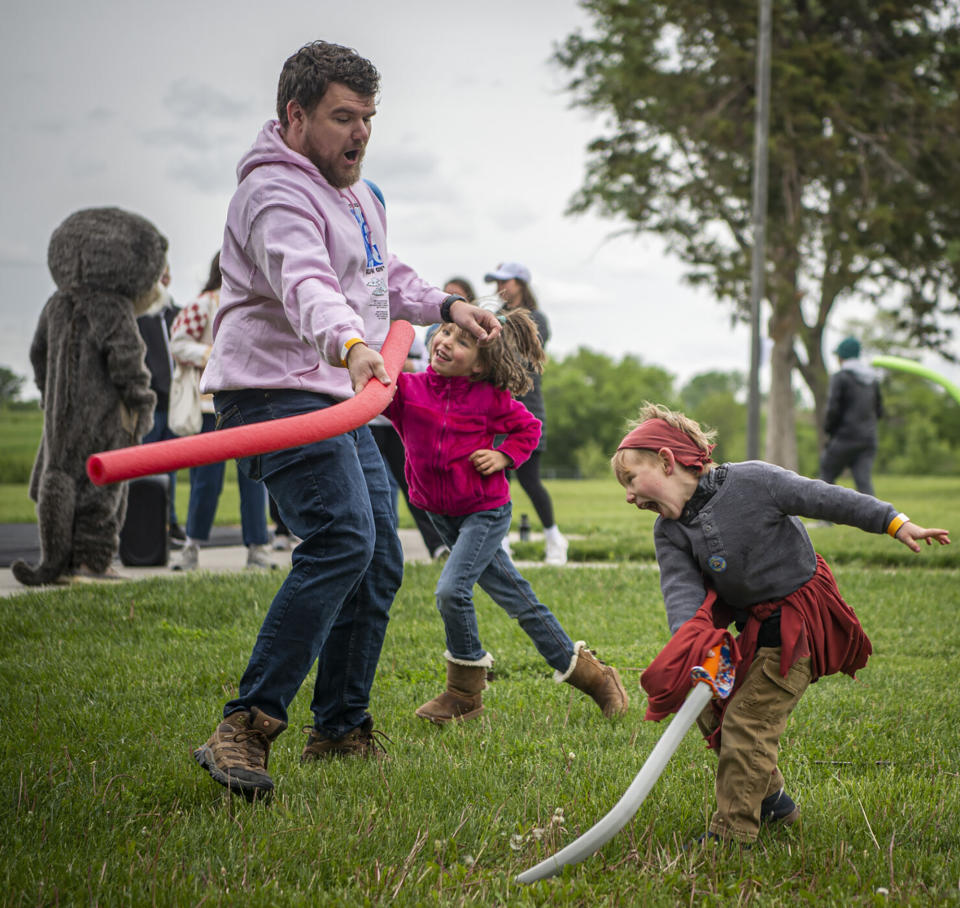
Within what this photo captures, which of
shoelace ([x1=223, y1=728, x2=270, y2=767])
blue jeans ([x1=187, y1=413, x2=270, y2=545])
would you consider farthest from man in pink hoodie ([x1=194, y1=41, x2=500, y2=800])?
blue jeans ([x1=187, y1=413, x2=270, y2=545])

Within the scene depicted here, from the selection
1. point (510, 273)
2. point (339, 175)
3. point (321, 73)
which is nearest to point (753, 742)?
point (339, 175)

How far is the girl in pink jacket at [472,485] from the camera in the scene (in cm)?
445

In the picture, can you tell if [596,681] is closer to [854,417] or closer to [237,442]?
[237,442]

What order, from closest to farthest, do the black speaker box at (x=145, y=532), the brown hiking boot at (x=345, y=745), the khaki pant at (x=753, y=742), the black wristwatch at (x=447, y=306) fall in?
the khaki pant at (x=753, y=742) < the brown hiking boot at (x=345, y=745) < the black wristwatch at (x=447, y=306) < the black speaker box at (x=145, y=532)

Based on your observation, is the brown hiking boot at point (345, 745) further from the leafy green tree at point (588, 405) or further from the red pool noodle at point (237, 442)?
the leafy green tree at point (588, 405)

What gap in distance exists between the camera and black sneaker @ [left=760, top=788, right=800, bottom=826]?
127 inches

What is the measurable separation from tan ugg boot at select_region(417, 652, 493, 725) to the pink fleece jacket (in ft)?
2.11

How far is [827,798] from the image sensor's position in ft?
11.1

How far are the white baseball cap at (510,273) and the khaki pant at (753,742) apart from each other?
17.5 ft

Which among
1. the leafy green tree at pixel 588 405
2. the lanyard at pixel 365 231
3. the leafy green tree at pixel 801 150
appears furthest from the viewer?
the leafy green tree at pixel 588 405

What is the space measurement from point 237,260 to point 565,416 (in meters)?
59.1

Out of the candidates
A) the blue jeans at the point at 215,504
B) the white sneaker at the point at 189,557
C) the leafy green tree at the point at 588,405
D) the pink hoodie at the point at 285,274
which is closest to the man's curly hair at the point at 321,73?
the pink hoodie at the point at 285,274

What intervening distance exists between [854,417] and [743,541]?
1020 cm

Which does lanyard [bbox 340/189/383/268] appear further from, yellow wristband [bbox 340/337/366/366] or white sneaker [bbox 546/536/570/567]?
white sneaker [bbox 546/536/570/567]
